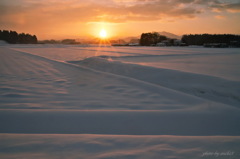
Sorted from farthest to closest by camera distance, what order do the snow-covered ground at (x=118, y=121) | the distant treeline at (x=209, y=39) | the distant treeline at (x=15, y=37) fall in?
1. the distant treeline at (x=15, y=37)
2. the distant treeline at (x=209, y=39)
3. the snow-covered ground at (x=118, y=121)

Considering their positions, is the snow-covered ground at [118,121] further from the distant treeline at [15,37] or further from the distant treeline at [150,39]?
the distant treeline at [15,37]

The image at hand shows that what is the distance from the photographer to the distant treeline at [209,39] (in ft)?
153

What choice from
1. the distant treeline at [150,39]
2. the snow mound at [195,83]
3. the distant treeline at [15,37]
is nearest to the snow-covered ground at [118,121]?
the snow mound at [195,83]

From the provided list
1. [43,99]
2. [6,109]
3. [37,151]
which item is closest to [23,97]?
[43,99]

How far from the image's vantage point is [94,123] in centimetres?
278

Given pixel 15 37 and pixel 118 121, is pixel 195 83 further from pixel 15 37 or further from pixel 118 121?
pixel 15 37

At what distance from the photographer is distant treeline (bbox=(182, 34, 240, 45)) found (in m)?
46.7

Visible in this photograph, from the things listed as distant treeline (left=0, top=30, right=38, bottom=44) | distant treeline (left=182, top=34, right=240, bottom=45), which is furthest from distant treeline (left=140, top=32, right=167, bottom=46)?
distant treeline (left=0, top=30, right=38, bottom=44)

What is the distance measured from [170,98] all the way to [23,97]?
135 inches

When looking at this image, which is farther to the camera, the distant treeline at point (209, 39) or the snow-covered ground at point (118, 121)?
the distant treeline at point (209, 39)

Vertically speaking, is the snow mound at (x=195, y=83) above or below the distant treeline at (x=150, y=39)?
below

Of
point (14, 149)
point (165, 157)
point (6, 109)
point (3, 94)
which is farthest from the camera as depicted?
Answer: point (3, 94)

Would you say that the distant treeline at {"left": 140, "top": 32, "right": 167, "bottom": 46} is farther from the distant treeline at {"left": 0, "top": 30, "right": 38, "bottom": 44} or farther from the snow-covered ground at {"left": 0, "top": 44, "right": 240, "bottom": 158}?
the snow-covered ground at {"left": 0, "top": 44, "right": 240, "bottom": 158}

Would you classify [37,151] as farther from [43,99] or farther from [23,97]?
[23,97]
